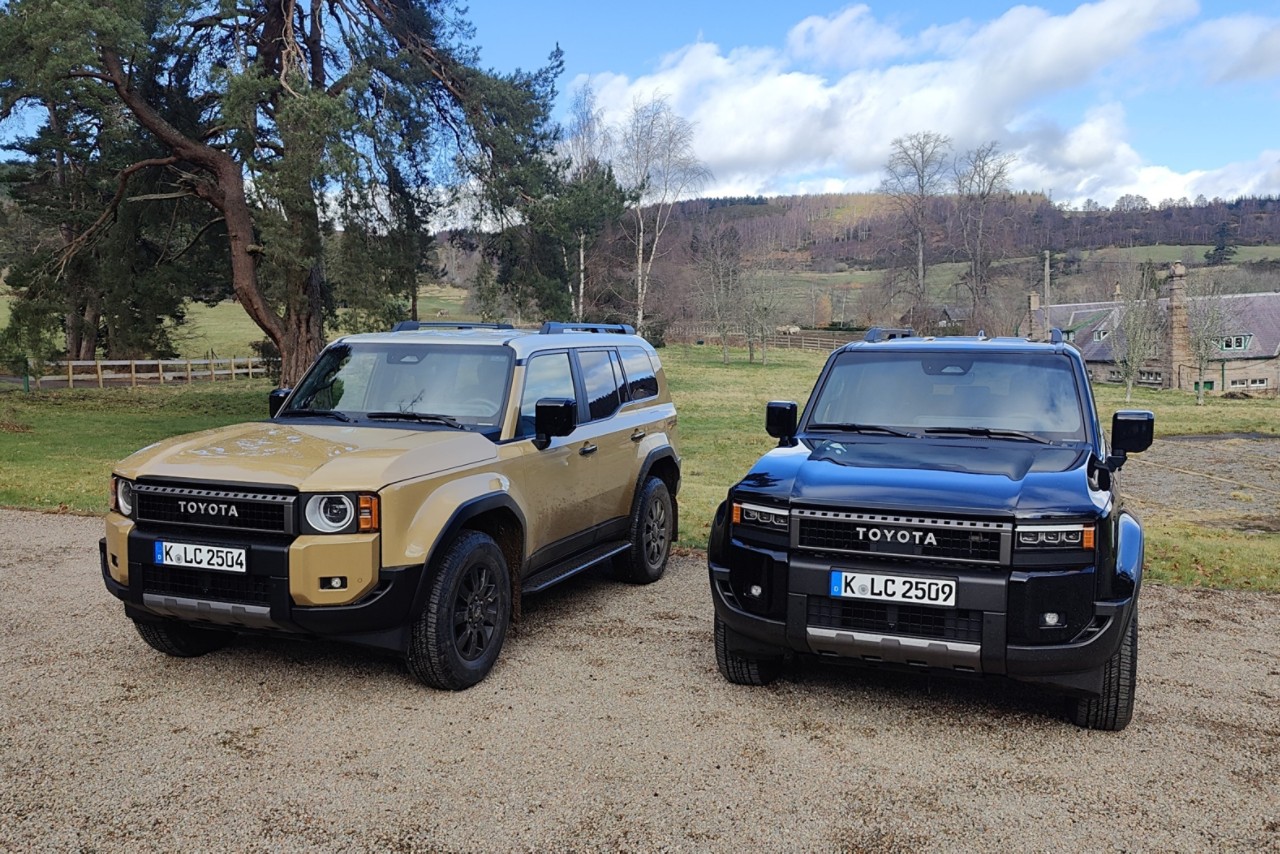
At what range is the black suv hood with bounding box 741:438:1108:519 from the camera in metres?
4.28

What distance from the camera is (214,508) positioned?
4758mm

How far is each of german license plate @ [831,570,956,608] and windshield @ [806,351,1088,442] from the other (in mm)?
1411

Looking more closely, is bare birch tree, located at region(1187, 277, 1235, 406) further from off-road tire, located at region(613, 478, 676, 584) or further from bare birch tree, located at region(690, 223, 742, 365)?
off-road tire, located at region(613, 478, 676, 584)

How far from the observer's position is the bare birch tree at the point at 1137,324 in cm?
4506

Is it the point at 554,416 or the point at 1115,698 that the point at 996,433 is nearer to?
the point at 1115,698

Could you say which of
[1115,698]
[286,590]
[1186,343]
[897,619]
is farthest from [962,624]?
[1186,343]

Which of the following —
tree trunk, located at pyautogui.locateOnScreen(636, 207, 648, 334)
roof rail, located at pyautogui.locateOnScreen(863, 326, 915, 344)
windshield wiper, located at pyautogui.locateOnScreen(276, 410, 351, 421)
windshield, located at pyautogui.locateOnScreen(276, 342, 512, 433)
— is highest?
tree trunk, located at pyautogui.locateOnScreen(636, 207, 648, 334)

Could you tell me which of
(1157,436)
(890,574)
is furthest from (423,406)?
(1157,436)

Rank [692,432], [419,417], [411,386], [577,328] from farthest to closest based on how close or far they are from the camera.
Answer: [692,432]
[577,328]
[411,386]
[419,417]

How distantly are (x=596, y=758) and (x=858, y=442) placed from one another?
231 centimetres

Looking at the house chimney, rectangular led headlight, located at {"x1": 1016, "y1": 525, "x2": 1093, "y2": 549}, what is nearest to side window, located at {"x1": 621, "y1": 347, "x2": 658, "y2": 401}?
rectangular led headlight, located at {"x1": 1016, "y1": 525, "x2": 1093, "y2": 549}

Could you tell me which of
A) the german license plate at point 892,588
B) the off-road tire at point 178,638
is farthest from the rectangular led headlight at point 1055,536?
the off-road tire at point 178,638

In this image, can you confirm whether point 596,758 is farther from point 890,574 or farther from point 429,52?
point 429,52

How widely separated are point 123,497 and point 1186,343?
67040 millimetres
